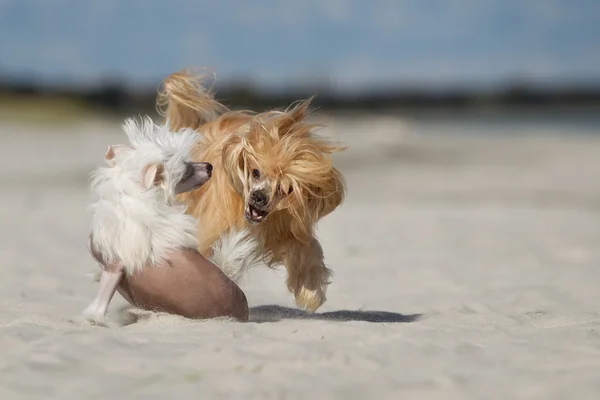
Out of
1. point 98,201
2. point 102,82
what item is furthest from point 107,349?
point 102,82

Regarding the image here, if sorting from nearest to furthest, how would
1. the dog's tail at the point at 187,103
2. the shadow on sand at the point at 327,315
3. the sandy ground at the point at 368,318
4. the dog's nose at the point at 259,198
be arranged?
1. the sandy ground at the point at 368,318
2. the dog's nose at the point at 259,198
3. the shadow on sand at the point at 327,315
4. the dog's tail at the point at 187,103

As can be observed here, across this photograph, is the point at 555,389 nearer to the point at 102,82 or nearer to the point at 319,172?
the point at 319,172

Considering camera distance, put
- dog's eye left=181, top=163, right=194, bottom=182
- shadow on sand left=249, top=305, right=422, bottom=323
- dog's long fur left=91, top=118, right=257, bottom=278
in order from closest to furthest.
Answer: dog's long fur left=91, top=118, right=257, bottom=278
dog's eye left=181, top=163, right=194, bottom=182
shadow on sand left=249, top=305, right=422, bottom=323

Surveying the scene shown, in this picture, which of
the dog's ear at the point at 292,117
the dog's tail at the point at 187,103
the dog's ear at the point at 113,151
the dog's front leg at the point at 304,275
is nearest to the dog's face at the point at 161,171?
the dog's ear at the point at 113,151

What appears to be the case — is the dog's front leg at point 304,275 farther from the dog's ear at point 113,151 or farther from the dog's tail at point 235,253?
the dog's ear at point 113,151

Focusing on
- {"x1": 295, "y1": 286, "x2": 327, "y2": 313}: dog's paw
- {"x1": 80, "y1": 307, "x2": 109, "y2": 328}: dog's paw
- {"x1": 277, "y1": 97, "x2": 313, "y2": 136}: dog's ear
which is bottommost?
{"x1": 80, "y1": 307, "x2": 109, "y2": 328}: dog's paw

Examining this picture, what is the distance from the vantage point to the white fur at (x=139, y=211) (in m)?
4.53

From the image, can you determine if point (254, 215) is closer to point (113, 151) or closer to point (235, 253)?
point (235, 253)

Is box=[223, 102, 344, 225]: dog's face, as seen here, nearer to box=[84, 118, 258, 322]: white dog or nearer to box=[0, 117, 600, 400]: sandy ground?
box=[84, 118, 258, 322]: white dog

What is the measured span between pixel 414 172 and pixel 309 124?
1400cm

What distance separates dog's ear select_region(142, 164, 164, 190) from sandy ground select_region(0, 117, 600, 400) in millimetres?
667

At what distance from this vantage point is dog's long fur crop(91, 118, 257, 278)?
14.9 ft

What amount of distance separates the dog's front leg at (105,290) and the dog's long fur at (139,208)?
48 millimetres

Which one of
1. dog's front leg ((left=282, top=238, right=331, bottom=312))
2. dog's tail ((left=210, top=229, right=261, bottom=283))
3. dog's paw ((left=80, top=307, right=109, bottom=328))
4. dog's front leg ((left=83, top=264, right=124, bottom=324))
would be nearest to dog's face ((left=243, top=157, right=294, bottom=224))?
dog's tail ((left=210, top=229, right=261, bottom=283))
